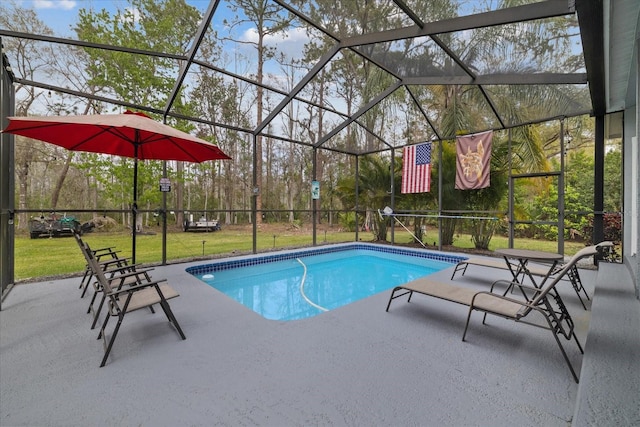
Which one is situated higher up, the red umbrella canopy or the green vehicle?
the red umbrella canopy

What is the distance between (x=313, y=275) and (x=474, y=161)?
Result: 4.96 m

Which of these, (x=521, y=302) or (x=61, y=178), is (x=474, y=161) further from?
(x=61, y=178)

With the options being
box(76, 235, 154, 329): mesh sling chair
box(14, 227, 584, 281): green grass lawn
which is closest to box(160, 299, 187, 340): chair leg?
box(76, 235, 154, 329): mesh sling chair

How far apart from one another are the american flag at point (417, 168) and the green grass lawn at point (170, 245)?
2229 mm

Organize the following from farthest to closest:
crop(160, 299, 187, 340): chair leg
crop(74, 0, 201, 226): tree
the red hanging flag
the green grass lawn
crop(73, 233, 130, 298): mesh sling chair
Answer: crop(74, 0, 201, 226): tree → the red hanging flag → the green grass lawn → crop(73, 233, 130, 298): mesh sling chair → crop(160, 299, 187, 340): chair leg

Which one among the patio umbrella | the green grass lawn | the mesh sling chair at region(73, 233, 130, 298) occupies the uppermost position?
the patio umbrella

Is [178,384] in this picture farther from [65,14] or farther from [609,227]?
[65,14]

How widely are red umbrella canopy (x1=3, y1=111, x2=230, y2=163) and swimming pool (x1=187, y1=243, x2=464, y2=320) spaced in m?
2.42

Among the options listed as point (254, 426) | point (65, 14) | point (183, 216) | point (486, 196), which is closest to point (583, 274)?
point (486, 196)

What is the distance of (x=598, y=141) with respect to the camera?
5.60 metres

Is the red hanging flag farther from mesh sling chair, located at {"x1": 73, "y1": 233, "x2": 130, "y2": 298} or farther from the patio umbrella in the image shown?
mesh sling chair, located at {"x1": 73, "y1": 233, "x2": 130, "y2": 298}

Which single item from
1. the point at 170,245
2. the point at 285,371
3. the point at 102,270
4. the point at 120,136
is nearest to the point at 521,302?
the point at 285,371

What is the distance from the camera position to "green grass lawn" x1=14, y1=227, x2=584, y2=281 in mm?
6324

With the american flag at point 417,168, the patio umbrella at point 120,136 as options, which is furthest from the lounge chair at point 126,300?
the american flag at point 417,168
